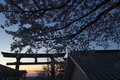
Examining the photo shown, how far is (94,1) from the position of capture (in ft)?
15.5

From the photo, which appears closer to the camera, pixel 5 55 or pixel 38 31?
pixel 38 31

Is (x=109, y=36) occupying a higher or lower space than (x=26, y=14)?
lower

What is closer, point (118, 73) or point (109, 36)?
point (118, 73)

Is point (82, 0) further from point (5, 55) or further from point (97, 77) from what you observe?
point (5, 55)

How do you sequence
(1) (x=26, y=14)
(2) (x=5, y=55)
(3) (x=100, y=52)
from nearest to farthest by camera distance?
(1) (x=26, y=14), (2) (x=5, y=55), (3) (x=100, y=52)

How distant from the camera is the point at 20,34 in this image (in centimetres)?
445

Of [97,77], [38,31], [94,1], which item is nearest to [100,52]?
[97,77]

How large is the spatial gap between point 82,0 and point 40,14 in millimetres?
1901

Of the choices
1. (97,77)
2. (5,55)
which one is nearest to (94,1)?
(97,77)

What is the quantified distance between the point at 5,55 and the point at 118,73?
8043mm

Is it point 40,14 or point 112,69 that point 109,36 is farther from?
point 40,14

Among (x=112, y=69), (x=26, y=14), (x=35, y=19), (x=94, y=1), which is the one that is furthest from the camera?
(x=112, y=69)

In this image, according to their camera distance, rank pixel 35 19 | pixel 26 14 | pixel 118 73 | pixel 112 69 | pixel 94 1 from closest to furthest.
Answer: pixel 26 14, pixel 35 19, pixel 94 1, pixel 118 73, pixel 112 69

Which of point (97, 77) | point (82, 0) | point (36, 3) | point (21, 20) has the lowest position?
point (97, 77)
